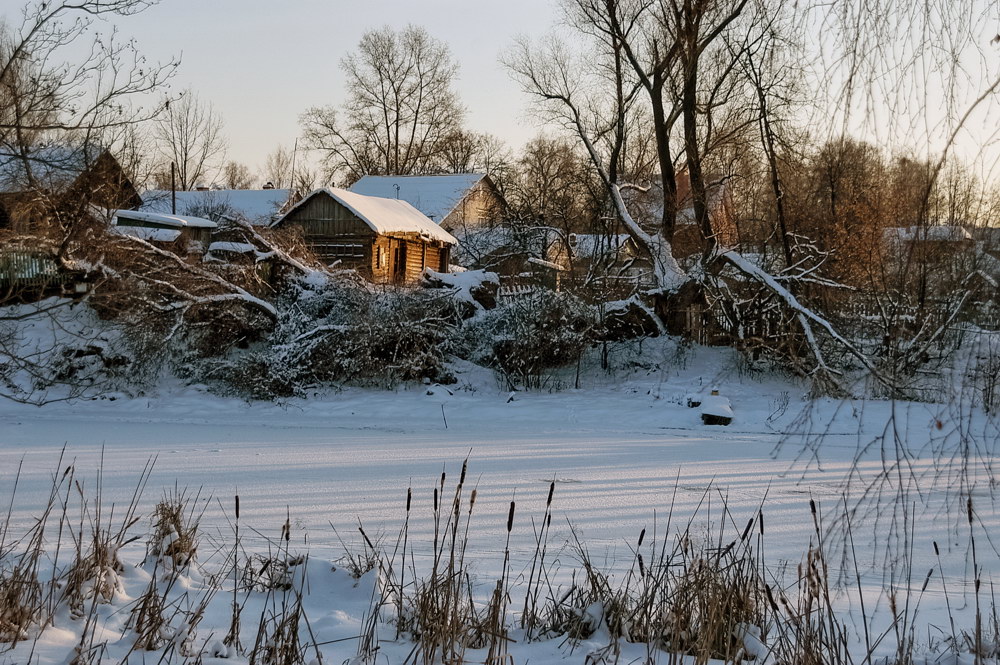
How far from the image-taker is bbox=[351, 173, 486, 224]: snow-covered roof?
41.5 metres

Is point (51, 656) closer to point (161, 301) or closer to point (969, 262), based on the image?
point (969, 262)

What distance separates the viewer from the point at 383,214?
29.8 metres

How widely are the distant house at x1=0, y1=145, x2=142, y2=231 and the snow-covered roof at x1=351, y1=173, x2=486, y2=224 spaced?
24822 millimetres

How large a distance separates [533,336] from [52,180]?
33.5ft

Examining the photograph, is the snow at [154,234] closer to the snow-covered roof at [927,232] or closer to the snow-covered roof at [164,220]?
the snow-covered roof at [164,220]

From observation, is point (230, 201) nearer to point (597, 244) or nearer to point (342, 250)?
point (342, 250)

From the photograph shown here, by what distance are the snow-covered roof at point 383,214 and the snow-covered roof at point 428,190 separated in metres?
8.52

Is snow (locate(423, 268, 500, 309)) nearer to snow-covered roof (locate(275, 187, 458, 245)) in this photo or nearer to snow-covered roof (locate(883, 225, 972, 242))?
snow-covered roof (locate(275, 187, 458, 245))

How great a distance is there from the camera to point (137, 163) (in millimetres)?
12859

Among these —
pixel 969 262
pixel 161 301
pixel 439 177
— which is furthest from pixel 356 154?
pixel 969 262

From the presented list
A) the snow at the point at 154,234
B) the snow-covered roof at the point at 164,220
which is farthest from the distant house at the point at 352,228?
the snow at the point at 154,234

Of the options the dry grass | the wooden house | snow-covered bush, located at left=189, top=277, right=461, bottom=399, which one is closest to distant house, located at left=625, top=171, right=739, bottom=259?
snow-covered bush, located at left=189, top=277, right=461, bottom=399

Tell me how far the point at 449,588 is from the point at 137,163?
11.1 meters

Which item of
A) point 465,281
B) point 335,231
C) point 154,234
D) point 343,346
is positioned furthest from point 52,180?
point 335,231
